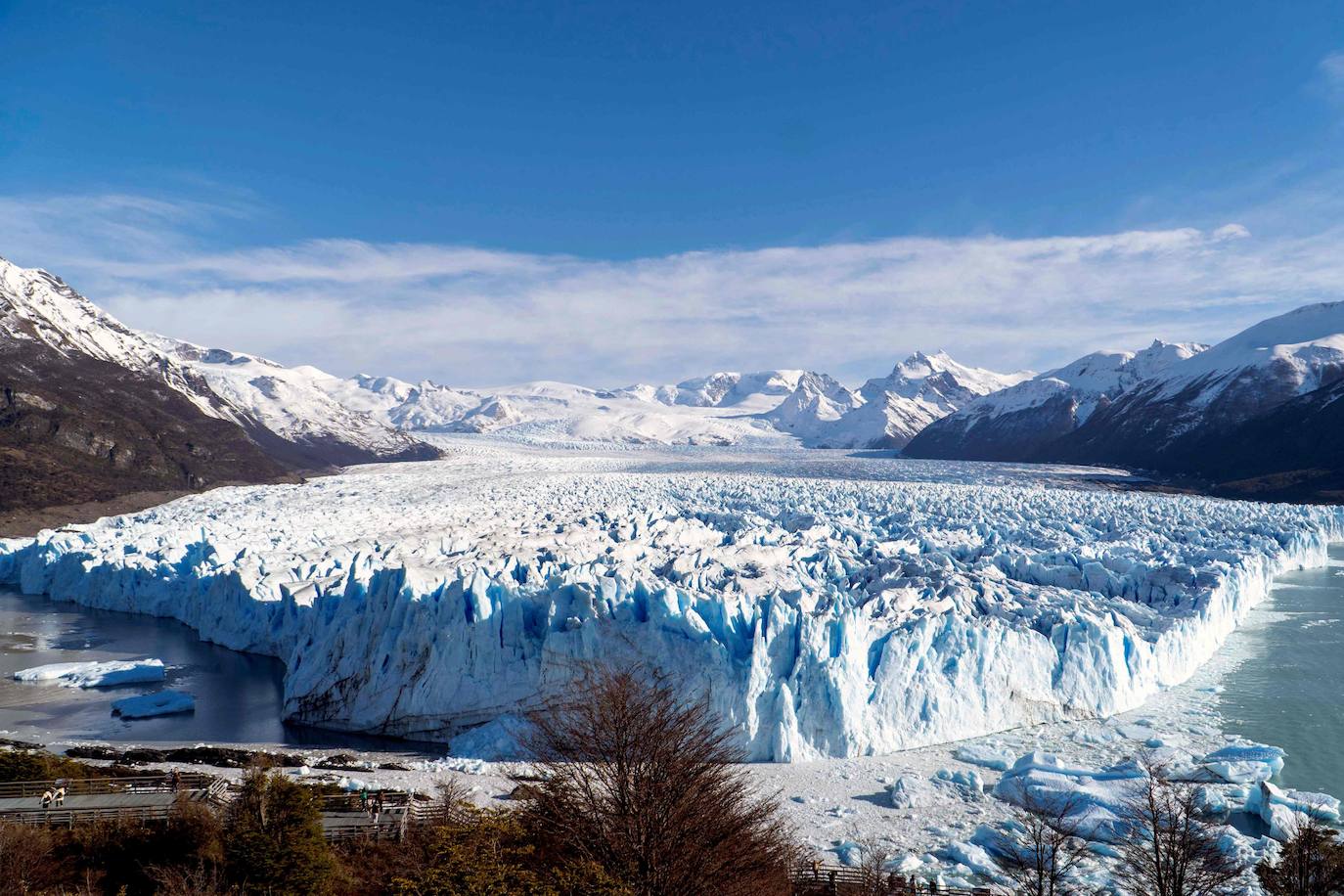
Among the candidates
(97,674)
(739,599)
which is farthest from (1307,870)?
(97,674)

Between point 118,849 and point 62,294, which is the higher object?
point 62,294

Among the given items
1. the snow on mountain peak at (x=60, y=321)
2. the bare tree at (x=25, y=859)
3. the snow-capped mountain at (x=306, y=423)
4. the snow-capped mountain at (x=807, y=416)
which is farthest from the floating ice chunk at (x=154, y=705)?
the snow-capped mountain at (x=807, y=416)

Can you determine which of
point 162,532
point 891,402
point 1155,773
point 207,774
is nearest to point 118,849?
point 207,774

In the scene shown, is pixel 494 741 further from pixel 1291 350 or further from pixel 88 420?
pixel 1291 350

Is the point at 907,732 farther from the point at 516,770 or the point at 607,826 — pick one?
the point at 607,826

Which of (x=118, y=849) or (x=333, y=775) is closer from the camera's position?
(x=118, y=849)

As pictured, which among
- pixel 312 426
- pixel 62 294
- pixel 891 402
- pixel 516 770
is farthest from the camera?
pixel 891 402

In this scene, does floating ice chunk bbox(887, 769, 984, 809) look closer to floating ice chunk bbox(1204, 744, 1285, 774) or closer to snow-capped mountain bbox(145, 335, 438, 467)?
floating ice chunk bbox(1204, 744, 1285, 774)

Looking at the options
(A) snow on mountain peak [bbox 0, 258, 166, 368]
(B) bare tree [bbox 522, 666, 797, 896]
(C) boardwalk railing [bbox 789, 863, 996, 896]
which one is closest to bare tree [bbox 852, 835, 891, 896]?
(C) boardwalk railing [bbox 789, 863, 996, 896]
